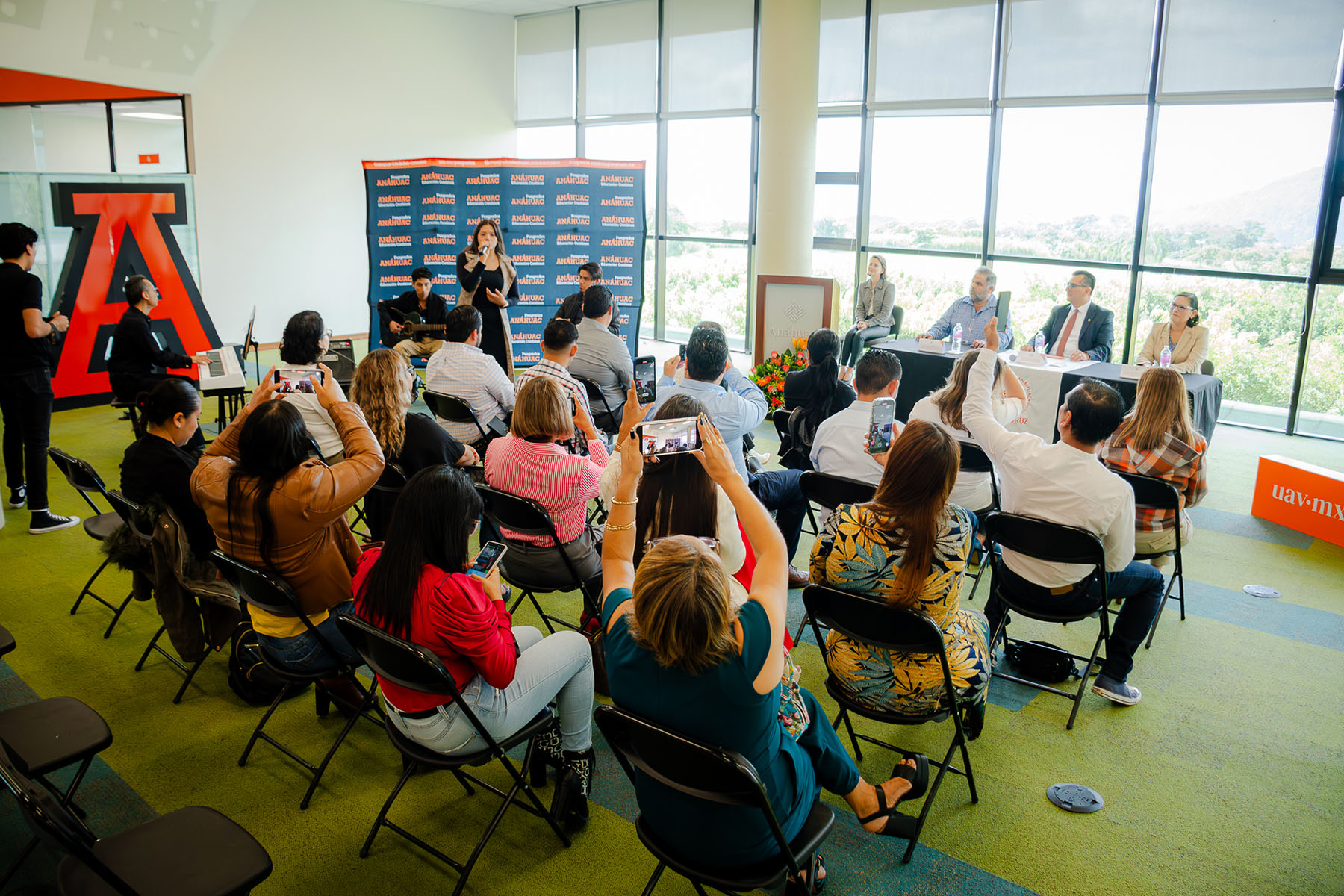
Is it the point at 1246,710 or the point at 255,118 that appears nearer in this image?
the point at 1246,710

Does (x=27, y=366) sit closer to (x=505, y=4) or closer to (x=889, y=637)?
(x=889, y=637)

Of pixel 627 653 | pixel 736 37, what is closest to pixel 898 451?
pixel 627 653

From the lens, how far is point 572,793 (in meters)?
2.70

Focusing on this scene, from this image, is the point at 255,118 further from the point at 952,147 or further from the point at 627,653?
the point at 627,653

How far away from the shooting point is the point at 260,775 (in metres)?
3.04

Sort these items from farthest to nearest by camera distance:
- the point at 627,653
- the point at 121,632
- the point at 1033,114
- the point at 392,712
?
the point at 1033,114
the point at 121,632
the point at 392,712
the point at 627,653

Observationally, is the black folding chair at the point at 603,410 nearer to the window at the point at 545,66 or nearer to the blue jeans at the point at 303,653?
the blue jeans at the point at 303,653

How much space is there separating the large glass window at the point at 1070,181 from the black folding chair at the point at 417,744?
7.55 meters

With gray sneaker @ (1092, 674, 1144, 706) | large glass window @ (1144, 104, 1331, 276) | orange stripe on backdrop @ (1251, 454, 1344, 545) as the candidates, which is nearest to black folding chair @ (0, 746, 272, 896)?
gray sneaker @ (1092, 674, 1144, 706)

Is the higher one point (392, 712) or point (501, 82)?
point (501, 82)

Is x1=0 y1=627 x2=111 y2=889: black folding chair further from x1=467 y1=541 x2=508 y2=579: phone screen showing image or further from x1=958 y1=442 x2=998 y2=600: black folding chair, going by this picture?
x1=958 y1=442 x2=998 y2=600: black folding chair

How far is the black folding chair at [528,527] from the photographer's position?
130 inches

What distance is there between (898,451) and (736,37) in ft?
29.5

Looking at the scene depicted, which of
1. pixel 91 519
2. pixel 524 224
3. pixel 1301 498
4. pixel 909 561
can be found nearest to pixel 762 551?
A: pixel 909 561
